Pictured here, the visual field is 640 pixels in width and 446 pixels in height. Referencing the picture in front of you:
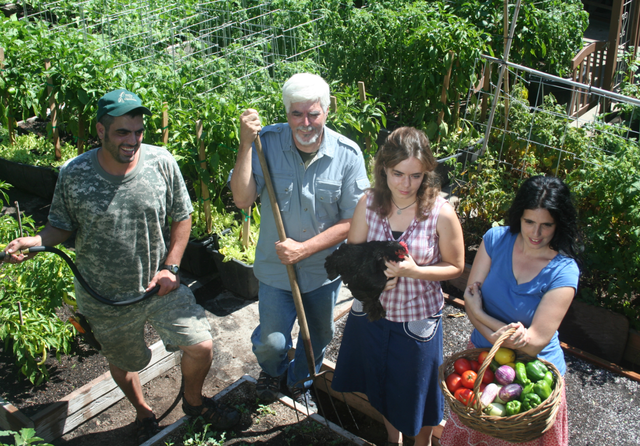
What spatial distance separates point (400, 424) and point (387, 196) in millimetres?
1137

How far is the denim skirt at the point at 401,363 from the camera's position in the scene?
2.54 meters

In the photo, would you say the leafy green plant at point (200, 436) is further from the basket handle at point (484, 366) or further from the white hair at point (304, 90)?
the white hair at point (304, 90)

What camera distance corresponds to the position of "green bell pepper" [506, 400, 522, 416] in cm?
208

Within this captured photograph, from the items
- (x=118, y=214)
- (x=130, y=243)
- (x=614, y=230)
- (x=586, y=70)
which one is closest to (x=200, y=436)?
(x=130, y=243)

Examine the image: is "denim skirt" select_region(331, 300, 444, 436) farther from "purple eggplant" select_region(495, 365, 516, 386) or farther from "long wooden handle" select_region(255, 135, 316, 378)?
"purple eggplant" select_region(495, 365, 516, 386)

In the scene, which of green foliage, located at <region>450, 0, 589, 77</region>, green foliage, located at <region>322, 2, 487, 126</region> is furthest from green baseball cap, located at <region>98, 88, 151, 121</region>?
green foliage, located at <region>450, 0, 589, 77</region>

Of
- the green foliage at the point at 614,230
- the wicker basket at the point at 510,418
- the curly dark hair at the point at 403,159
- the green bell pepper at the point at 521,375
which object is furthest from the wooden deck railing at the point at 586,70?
the wicker basket at the point at 510,418

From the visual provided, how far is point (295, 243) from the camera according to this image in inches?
110

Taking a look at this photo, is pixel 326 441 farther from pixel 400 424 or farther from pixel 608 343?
pixel 608 343

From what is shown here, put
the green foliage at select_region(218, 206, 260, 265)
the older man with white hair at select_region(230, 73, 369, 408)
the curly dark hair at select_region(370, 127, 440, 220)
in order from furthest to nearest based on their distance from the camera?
the green foliage at select_region(218, 206, 260, 265) < the older man with white hair at select_region(230, 73, 369, 408) < the curly dark hair at select_region(370, 127, 440, 220)

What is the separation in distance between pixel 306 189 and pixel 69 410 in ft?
6.28

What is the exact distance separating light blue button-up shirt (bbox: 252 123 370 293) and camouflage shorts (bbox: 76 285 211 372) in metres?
0.47

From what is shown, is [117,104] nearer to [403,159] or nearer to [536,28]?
[403,159]

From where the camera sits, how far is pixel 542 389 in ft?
6.89
